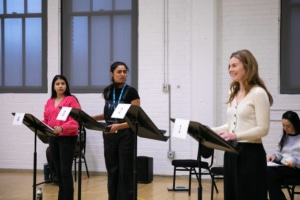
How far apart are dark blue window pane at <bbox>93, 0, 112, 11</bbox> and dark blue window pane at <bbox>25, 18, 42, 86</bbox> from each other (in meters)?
1.10

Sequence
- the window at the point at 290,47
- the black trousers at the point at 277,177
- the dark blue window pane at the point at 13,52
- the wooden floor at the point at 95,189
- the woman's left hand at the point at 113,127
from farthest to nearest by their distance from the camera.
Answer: the dark blue window pane at the point at 13,52, the window at the point at 290,47, the wooden floor at the point at 95,189, the black trousers at the point at 277,177, the woman's left hand at the point at 113,127

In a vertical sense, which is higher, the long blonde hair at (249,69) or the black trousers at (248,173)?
the long blonde hair at (249,69)

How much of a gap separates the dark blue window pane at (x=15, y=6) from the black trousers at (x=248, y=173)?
6409 mm

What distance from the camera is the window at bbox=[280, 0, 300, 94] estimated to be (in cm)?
750

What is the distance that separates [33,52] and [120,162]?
180 inches

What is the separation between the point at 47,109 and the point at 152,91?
3008mm

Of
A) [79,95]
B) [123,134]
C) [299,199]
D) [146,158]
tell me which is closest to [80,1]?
[79,95]

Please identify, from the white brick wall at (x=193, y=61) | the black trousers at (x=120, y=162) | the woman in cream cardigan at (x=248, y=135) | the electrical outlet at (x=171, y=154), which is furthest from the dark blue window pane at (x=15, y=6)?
the woman in cream cardigan at (x=248, y=135)

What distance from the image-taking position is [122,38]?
8234mm

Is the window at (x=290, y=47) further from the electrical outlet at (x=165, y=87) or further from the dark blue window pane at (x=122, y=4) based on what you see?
the dark blue window pane at (x=122, y=4)

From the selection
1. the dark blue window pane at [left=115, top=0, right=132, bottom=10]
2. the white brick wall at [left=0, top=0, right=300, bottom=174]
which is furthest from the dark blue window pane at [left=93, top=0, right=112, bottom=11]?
the white brick wall at [left=0, top=0, right=300, bottom=174]

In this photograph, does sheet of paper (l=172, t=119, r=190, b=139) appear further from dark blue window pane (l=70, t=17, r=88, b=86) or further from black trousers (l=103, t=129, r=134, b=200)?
dark blue window pane (l=70, t=17, r=88, b=86)

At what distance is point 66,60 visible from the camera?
27.8ft

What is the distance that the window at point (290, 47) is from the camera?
7.50m
